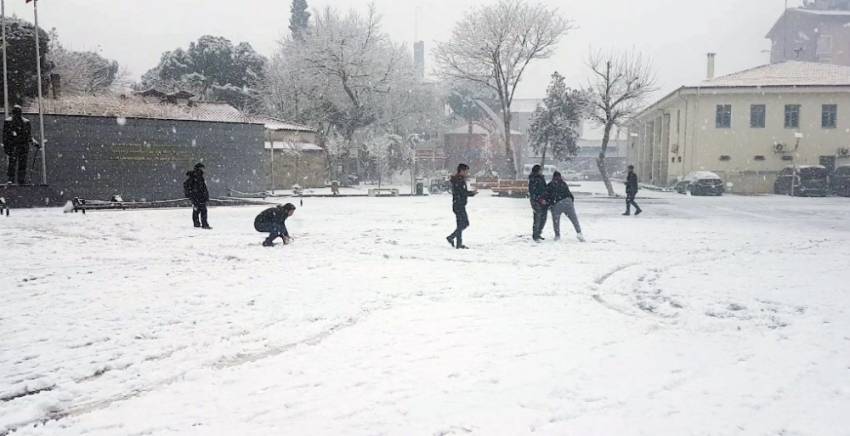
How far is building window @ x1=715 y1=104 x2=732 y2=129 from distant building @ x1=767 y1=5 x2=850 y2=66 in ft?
102

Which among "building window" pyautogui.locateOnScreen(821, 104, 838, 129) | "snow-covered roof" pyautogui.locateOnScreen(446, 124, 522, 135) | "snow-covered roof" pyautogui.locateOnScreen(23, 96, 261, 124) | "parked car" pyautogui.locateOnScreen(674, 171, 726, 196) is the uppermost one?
"snow-covered roof" pyautogui.locateOnScreen(446, 124, 522, 135)

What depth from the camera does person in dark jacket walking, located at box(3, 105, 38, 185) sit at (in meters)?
18.5

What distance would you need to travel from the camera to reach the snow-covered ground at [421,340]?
12.2 feet

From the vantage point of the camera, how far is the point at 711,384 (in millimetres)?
4238

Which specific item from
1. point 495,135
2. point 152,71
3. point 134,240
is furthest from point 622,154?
point 134,240

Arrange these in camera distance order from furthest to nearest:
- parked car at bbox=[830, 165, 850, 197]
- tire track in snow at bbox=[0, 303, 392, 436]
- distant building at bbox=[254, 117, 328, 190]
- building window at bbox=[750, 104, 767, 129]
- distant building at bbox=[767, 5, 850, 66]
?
distant building at bbox=[767, 5, 850, 66] → distant building at bbox=[254, 117, 328, 190] → building window at bbox=[750, 104, 767, 129] → parked car at bbox=[830, 165, 850, 197] → tire track in snow at bbox=[0, 303, 392, 436]

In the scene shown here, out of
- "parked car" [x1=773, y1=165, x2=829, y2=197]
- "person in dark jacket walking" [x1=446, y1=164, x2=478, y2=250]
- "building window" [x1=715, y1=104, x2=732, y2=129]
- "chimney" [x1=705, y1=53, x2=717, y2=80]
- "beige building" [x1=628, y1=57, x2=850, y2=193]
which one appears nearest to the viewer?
"person in dark jacket walking" [x1=446, y1=164, x2=478, y2=250]

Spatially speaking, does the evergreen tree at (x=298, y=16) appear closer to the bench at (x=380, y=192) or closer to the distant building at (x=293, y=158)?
the distant building at (x=293, y=158)

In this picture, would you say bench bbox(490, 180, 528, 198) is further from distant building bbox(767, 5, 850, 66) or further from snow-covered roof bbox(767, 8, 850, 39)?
snow-covered roof bbox(767, 8, 850, 39)

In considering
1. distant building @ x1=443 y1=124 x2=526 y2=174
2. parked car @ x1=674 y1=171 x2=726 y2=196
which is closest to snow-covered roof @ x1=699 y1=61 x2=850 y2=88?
parked car @ x1=674 y1=171 x2=726 y2=196

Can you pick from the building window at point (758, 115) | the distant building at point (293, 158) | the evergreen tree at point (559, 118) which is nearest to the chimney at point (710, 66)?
the building window at point (758, 115)

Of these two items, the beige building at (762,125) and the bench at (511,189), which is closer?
the bench at (511,189)

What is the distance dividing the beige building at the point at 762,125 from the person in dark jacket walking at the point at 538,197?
27645mm

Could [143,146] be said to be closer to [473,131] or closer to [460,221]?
[460,221]
